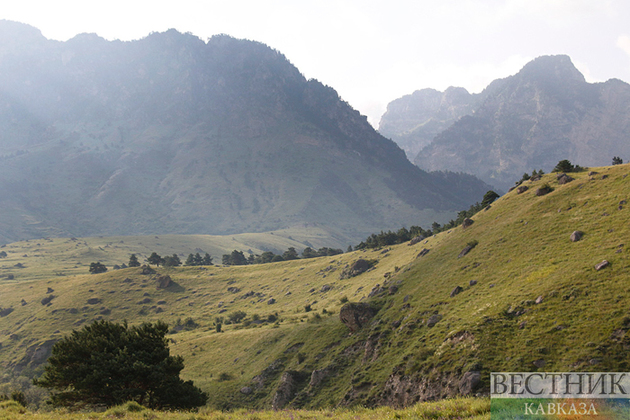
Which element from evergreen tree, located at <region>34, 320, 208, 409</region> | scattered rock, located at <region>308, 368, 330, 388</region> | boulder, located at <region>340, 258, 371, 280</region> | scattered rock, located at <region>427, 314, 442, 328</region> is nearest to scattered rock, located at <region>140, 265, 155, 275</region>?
boulder, located at <region>340, 258, 371, 280</region>

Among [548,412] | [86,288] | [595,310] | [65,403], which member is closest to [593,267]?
[595,310]

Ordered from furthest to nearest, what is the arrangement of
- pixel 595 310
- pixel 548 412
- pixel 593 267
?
pixel 593 267, pixel 595 310, pixel 548 412

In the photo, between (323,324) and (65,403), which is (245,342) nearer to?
(323,324)

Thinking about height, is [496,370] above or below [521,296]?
below

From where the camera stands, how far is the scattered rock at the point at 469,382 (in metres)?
33.6

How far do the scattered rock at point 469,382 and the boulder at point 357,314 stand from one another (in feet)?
85.9

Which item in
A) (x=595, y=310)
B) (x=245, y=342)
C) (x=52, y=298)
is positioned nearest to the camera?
(x=595, y=310)

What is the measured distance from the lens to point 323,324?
229 ft

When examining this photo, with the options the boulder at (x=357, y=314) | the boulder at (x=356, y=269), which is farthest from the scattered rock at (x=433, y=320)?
the boulder at (x=356, y=269)

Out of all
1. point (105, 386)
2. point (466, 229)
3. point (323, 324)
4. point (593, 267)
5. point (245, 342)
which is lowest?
point (245, 342)

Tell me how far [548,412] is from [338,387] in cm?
4009

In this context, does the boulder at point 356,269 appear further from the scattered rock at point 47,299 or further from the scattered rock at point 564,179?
the scattered rock at point 47,299

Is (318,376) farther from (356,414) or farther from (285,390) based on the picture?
(356,414)

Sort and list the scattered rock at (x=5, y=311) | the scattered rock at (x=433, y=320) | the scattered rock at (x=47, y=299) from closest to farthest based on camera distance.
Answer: the scattered rock at (x=433, y=320)
the scattered rock at (x=5, y=311)
the scattered rock at (x=47, y=299)
